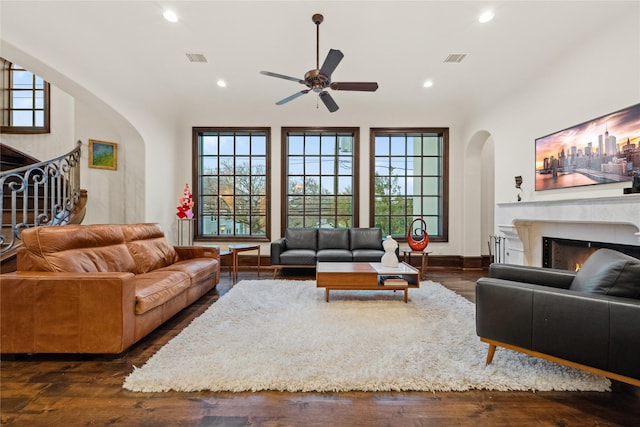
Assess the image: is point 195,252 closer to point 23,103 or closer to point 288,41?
point 288,41

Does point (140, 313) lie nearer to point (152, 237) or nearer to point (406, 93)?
point (152, 237)

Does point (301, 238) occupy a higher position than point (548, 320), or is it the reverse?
point (301, 238)

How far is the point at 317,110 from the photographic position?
5566 millimetres

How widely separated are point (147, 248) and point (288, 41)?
9.81 feet

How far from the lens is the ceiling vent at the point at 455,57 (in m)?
3.79

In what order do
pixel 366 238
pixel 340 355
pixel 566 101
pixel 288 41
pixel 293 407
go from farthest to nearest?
pixel 366 238 < pixel 288 41 < pixel 566 101 < pixel 340 355 < pixel 293 407

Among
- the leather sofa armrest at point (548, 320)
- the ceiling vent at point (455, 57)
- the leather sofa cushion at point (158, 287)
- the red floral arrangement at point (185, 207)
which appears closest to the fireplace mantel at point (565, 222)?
the leather sofa armrest at point (548, 320)

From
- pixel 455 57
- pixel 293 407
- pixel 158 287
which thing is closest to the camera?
pixel 293 407

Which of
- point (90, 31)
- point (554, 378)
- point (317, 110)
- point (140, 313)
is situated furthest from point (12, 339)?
point (317, 110)

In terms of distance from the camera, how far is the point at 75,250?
2.63 m

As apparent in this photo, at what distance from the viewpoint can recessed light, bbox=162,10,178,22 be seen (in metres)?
3.04

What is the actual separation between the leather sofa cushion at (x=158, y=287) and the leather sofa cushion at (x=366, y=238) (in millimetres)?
2997

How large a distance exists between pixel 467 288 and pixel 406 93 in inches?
129

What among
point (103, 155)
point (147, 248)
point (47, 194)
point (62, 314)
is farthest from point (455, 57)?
point (47, 194)
